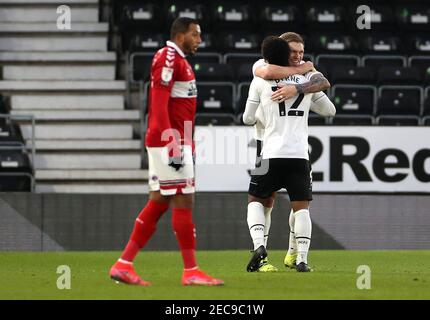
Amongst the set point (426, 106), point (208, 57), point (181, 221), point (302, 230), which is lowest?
point (302, 230)

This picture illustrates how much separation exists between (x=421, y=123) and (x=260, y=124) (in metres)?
7.49

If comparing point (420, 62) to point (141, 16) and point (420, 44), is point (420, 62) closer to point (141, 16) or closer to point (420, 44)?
point (420, 44)

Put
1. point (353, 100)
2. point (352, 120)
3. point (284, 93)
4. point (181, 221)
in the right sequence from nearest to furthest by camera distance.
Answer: point (181, 221) → point (284, 93) → point (352, 120) → point (353, 100)

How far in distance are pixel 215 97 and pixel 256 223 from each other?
7425mm

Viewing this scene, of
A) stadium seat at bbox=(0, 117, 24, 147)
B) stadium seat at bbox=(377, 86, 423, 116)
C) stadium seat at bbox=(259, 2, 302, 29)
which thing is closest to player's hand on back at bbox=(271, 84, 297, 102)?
stadium seat at bbox=(0, 117, 24, 147)

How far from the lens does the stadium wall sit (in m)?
15.7

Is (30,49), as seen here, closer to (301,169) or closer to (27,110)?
(27,110)

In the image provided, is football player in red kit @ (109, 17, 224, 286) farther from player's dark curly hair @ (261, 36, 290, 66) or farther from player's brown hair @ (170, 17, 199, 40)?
player's dark curly hair @ (261, 36, 290, 66)

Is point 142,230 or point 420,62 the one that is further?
point 420,62

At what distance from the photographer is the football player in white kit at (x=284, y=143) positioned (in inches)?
404

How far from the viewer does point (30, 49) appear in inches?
774

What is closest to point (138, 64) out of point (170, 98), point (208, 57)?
point (208, 57)

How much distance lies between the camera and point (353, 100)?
18.0 metres

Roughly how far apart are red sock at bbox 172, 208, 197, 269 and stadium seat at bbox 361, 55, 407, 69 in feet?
35.9
